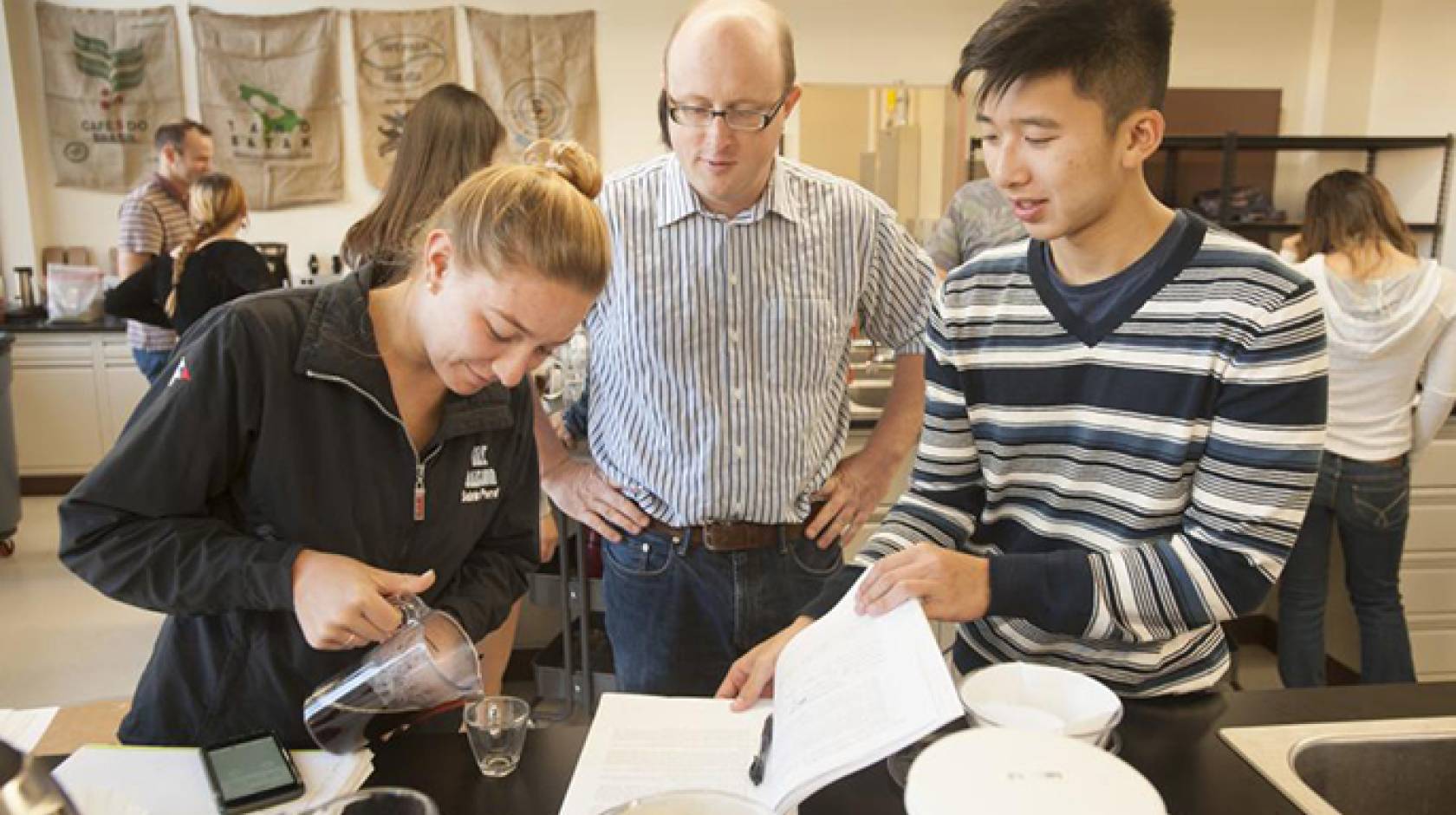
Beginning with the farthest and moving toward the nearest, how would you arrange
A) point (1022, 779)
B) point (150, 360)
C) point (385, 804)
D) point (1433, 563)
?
1. point (150, 360)
2. point (1433, 563)
3. point (385, 804)
4. point (1022, 779)

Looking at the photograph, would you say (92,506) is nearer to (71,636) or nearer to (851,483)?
(851,483)

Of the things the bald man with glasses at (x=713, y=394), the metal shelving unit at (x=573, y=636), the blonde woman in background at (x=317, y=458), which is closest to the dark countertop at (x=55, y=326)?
the metal shelving unit at (x=573, y=636)

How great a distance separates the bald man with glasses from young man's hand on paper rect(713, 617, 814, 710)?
1.80 feet

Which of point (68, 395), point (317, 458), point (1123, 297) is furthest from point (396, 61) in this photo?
point (1123, 297)

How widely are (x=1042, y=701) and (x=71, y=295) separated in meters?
5.55

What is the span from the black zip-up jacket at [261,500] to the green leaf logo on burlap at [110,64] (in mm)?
5038

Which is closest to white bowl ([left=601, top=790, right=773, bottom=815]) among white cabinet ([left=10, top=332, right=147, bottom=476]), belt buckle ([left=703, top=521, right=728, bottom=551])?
belt buckle ([left=703, top=521, right=728, bottom=551])

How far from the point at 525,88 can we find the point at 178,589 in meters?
4.65

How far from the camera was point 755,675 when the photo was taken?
1.10 meters

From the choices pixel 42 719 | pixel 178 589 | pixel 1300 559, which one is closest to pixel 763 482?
pixel 178 589

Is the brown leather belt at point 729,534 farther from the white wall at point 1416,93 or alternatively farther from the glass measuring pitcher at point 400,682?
the white wall at point 1416,93

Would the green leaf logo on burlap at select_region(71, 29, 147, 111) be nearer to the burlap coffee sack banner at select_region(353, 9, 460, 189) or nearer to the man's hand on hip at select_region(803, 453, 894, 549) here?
the burlap coffee sack banner at select_region(353, 9, 460, 189)

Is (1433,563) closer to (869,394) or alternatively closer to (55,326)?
(869,394)

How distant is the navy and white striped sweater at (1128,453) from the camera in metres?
1.12
